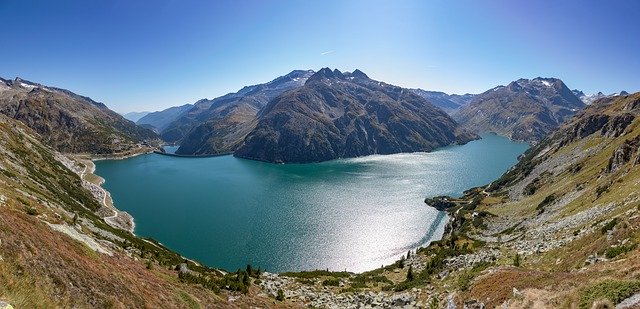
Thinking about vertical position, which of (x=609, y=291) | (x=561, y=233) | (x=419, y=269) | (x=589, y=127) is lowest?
(x=419, y=269)

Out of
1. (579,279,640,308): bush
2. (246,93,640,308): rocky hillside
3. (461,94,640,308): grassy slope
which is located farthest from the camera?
(246,93,640,308): rocky hillside

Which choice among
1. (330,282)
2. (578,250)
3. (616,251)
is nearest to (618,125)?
(578,250)

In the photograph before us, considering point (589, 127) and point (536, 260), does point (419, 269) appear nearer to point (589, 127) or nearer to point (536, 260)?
point (536, 260)

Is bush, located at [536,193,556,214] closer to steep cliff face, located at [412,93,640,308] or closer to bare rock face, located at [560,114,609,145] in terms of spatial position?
steep cliff face, located at [412,93,640,308]

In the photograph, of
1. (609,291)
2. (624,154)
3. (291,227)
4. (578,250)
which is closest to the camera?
(609,291)

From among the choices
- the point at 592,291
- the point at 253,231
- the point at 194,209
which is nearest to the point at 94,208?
the point at 194,209

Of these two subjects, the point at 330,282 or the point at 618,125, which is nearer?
the point at 330,282

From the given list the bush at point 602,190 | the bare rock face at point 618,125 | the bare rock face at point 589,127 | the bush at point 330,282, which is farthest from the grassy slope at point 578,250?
the bare rock face at point 589,127

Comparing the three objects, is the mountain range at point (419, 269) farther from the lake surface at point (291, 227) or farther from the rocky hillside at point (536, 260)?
the lake surface at point (291, 227)

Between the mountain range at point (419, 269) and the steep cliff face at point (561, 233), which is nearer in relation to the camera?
the mountain range at point (419, 269)

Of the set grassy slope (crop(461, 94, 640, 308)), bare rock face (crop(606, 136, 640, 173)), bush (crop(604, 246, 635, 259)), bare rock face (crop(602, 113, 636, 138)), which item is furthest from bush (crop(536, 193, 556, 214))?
bush (crop(604, 246, 635, 259))

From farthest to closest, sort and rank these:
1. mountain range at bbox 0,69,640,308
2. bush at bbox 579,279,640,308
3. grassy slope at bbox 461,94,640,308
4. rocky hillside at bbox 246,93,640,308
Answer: rocky hillside at bbox 246,93,640,308 < grassy slope at bbox 461,94,640,308 < mountain range at bbox 0,69,640,308 < bush at bbox 579,279,640,308
